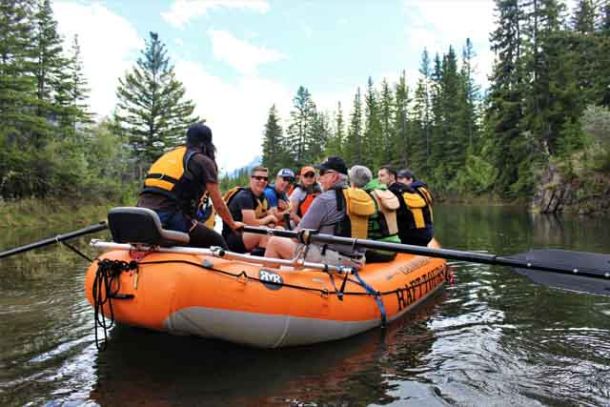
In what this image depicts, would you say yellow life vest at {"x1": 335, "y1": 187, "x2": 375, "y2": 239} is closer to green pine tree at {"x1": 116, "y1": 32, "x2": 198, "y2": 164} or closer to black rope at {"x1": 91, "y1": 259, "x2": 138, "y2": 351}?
black rope at {"x1": 91, "y1": 259, "x2": 138, "y2": 351}

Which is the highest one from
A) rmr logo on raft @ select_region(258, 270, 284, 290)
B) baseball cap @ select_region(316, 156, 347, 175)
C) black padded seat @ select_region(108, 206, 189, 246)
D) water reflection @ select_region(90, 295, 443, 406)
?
baseball cap @ select_region(316, 156, 347, 175)

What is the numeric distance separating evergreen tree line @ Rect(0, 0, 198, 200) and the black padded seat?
18.1 meters

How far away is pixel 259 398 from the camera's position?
357 centimetres

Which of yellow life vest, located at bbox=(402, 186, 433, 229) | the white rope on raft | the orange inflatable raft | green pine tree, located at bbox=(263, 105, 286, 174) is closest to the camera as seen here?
the orange inflatable raft

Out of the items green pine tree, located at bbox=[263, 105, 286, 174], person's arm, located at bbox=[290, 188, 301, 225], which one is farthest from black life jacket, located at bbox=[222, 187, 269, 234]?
green pine tree, located at bbox=[263, 105, 286, 174]

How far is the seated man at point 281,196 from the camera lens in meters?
7.65

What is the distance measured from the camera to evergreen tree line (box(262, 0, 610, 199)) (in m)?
29.7

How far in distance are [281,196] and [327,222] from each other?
8.90 feet

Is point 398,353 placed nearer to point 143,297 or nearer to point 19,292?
point 143,297

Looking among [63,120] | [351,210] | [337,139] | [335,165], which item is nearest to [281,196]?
[335,165]

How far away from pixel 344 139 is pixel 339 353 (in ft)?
211

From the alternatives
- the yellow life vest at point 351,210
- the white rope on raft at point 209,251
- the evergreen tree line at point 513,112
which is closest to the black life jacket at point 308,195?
the yellow life vest at point 351,210

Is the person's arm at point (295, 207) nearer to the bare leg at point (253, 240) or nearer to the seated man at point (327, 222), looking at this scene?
the bare leg at point (253, 240)

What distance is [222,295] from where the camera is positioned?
4121mm
